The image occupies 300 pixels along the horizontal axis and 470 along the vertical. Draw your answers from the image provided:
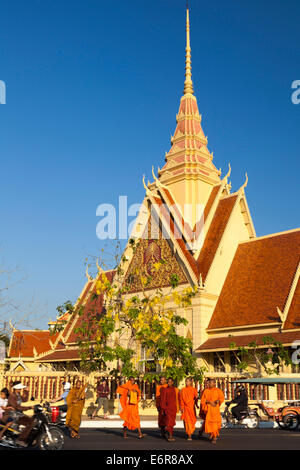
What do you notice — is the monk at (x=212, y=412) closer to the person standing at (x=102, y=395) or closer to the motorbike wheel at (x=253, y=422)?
the motorbike wheel at (x=253, y=422)

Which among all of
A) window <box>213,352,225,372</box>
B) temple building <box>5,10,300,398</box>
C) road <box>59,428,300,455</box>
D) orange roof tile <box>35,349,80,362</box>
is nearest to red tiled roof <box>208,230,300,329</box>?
temple building <box>5,10,300,398</box>

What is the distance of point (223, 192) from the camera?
101 ft

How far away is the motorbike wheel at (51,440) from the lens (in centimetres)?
899

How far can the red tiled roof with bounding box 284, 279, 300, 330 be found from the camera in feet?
70.1

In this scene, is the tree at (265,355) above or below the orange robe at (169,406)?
above

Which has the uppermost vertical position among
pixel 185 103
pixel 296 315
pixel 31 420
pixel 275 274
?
pixel 185 103

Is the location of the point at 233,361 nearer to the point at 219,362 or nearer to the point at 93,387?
the point at 219,362

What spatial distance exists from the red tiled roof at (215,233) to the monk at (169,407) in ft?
45.8

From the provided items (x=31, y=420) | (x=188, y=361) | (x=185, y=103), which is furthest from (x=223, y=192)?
(x=31, y=420)

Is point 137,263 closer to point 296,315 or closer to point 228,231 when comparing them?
point 228,231

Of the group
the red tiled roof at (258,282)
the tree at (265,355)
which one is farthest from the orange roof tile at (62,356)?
the tree at (265,355)

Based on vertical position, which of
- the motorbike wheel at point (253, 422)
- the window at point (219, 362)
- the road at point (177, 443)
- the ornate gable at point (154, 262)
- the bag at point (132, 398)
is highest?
the ornate gable at point (154, 262)
